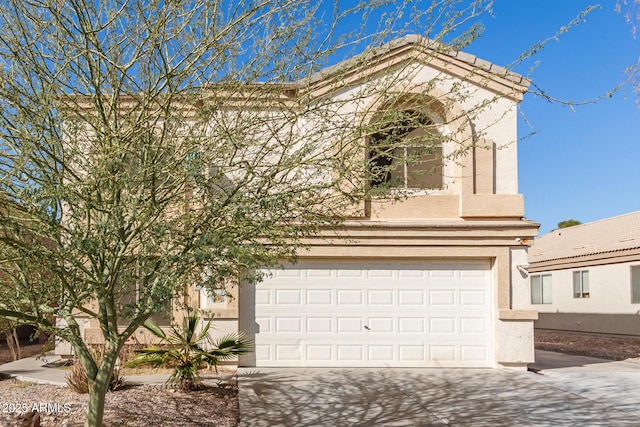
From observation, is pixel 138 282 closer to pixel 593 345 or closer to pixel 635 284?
pixel 593 345

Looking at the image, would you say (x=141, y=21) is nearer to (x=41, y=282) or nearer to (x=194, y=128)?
(x=194, y=128)

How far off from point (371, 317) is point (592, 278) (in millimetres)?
13529

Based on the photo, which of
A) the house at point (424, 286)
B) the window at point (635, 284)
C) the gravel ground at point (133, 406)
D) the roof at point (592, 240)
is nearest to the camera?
the gravel ground at point (133, 406)

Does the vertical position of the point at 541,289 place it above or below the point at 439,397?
above

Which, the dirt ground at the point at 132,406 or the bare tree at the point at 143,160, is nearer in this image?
the bare tree at the point at 143,160

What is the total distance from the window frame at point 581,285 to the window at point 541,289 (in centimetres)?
200

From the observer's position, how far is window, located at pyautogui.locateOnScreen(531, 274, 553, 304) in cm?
2756

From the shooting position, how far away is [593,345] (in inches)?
803

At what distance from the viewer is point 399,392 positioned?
11.2m

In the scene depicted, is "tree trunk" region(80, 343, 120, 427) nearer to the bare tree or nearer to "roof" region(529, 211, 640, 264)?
the bare tree

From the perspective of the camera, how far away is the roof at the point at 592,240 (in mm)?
23656

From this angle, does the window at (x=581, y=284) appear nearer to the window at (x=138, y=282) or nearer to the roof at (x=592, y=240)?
the roof at (x=592, y=240)

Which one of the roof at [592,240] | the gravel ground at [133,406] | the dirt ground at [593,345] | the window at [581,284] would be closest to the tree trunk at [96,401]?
the gravel ground at [133,406]

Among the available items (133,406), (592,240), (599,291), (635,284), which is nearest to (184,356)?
(133,406)
